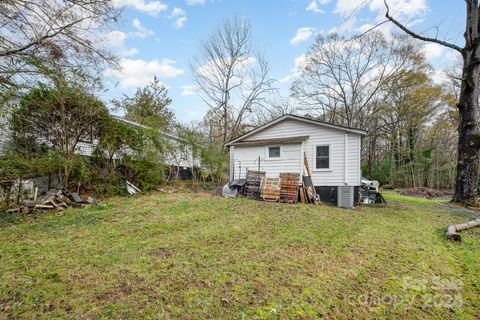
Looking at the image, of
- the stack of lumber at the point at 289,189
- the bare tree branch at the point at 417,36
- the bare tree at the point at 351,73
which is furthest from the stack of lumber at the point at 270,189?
the bare tree at the point at 351,73

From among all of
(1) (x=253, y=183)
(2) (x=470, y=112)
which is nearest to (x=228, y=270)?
(1) (x=253, y=183)

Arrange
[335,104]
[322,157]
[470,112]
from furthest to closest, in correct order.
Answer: [335,104] < [322,157] < [470,112]

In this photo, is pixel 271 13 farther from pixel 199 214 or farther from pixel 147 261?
pixel 147 261

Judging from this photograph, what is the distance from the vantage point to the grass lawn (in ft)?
7.97

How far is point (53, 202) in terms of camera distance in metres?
6.92

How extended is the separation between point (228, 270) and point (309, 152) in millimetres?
8229

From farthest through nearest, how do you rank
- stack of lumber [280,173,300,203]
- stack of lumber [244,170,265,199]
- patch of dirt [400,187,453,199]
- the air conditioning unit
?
patch of dirt [400,187,453,199] < stack of lumber [244,170,265,199] < stack of lumber [280,173,300,203] < the air conditioning unit

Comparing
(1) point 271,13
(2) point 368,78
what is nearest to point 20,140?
(1) point 271,13

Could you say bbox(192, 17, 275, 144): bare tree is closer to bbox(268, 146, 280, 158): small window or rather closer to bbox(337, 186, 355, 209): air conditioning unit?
bbox(268, 146, 280, 158): small window

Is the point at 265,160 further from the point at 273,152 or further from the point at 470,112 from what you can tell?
the point at 470,112

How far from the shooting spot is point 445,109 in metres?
21.4

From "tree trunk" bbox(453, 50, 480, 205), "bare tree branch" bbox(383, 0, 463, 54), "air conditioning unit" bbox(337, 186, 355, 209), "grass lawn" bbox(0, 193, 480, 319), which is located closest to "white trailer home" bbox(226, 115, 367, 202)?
"air conditioning unit" bbox(337, 186, 355, 209)

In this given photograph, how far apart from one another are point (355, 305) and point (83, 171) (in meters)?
8.75

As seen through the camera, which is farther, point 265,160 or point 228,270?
point 265,160
